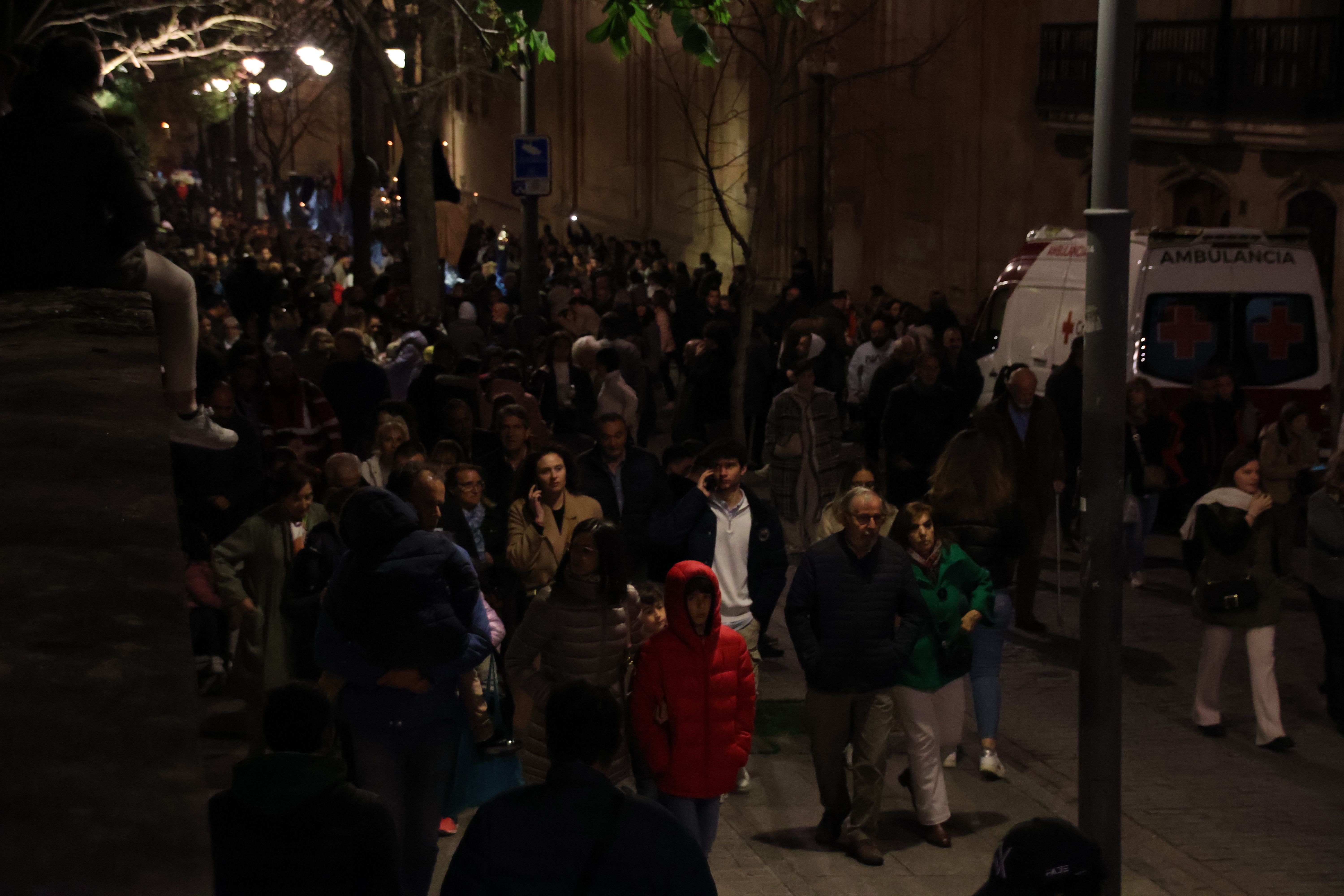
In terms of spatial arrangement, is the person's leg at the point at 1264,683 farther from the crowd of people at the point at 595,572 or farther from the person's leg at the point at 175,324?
the person's leg at the point at 175,324

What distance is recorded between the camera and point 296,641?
7344 millimetres

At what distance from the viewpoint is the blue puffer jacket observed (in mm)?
5699

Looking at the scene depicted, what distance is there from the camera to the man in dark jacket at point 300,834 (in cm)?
376

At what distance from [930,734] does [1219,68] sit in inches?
735

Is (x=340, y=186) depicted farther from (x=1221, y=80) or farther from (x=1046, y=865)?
(x=1046, y=865)

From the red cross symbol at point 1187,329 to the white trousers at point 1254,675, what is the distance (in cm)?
579

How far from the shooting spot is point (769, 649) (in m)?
Answer: 10.8

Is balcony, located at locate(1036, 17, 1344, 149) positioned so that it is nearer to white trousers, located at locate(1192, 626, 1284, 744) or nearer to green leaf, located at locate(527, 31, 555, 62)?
green leaf, located at locate(527, 31, 555, 62)

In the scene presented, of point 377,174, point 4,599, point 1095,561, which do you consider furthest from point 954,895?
point 377,174

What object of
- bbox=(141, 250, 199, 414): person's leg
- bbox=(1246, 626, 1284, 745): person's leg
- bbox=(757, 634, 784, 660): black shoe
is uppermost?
bbox=(141, 250, 199, 414): person's leg

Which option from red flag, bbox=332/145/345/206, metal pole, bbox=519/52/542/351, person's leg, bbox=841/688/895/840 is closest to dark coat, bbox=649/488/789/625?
person's leg, bbox=841/688/895/840

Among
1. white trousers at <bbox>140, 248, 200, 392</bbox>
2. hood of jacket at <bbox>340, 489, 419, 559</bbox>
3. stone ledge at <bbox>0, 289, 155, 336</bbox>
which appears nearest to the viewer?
stone ledge at <bbox>0, 289, 155, 336</bbox>

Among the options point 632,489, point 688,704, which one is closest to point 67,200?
point 688,704

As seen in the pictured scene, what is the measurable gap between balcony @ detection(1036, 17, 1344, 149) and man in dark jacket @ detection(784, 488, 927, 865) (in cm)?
1512
